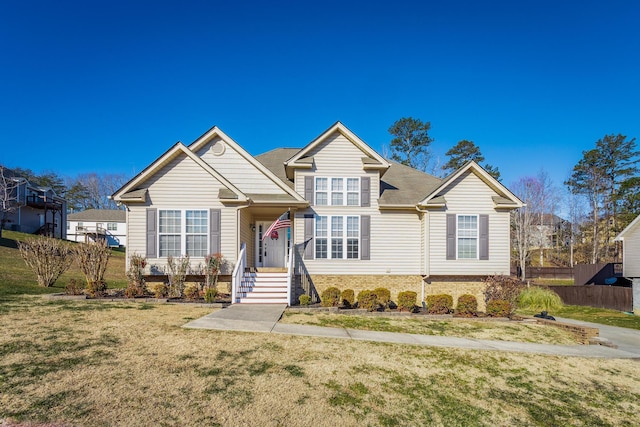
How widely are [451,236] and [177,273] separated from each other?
35.0ft

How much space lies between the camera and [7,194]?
31.7 meters

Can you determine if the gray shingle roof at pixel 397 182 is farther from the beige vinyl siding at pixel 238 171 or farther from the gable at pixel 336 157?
the beige vinyl siding at pixel 238 171

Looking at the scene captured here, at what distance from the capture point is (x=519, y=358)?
777 centimetres

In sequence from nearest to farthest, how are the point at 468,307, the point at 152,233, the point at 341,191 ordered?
the point at 468,307, the point at 152,233, the point at 341,191


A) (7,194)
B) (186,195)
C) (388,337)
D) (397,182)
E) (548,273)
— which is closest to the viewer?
(388,337)

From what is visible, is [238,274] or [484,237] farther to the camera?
[484,237]

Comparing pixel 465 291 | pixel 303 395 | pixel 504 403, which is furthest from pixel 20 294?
pixel 465 291

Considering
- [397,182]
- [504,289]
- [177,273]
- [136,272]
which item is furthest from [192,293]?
[504,289]

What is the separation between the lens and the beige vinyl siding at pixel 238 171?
15.1m

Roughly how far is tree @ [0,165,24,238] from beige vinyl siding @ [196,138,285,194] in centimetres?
2536

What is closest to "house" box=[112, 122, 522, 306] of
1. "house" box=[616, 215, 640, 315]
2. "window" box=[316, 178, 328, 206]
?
"window" box=[316, 178, 328, 206]

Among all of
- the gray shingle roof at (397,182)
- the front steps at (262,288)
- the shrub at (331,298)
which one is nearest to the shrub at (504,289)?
the gray shingle roof at (397,182)

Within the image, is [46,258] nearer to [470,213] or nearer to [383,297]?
[383,297]

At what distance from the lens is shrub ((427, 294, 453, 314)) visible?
11.9 meters
